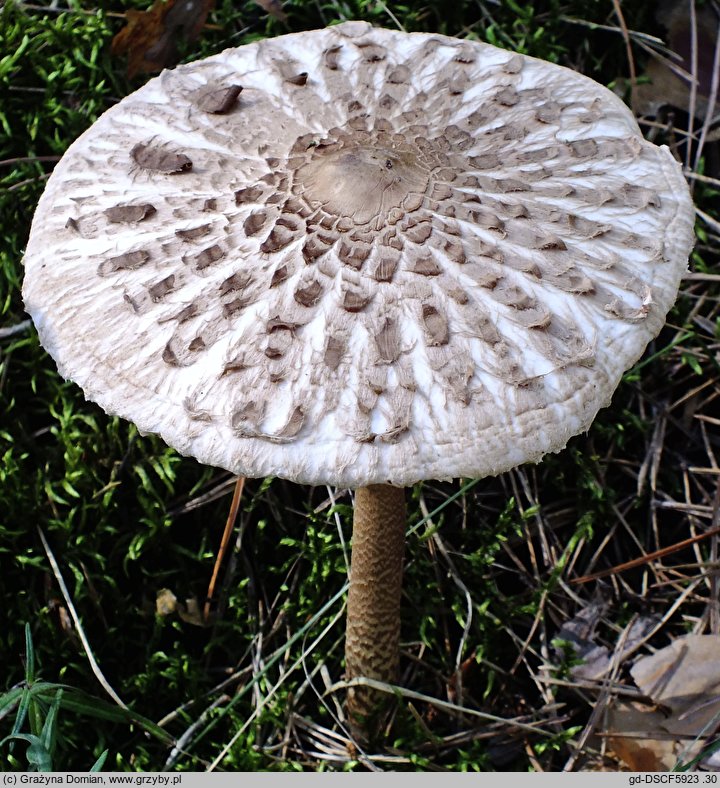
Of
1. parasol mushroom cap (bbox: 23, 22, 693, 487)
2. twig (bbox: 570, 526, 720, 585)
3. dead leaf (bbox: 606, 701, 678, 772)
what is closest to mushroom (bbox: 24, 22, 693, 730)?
parasol mushroom cap (bbox: 23, 22, 693, 487)

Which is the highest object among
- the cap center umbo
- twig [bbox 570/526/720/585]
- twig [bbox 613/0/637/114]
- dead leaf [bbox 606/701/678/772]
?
the cap center umbo

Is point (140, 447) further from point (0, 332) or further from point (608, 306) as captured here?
point (608, 306)

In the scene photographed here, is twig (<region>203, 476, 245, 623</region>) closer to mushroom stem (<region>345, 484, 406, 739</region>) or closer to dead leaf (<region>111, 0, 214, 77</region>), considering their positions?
mushroom stem (<region>345, 484, 406, 739</region>)

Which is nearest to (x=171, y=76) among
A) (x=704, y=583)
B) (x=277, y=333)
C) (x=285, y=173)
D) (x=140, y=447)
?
(x=285, y=173)

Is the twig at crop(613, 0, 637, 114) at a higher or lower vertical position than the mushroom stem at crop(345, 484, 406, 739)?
higher

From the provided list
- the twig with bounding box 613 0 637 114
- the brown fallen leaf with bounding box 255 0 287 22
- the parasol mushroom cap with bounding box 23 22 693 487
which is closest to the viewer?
the parasol mushroom cap with bounding box 23 22 693 487
